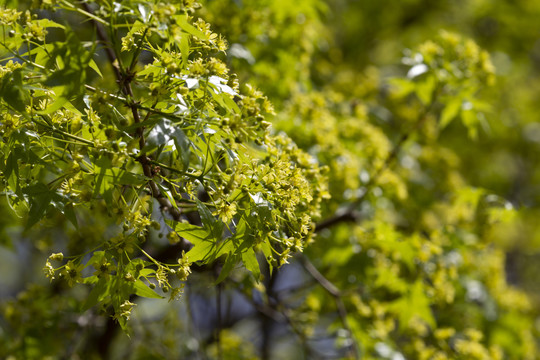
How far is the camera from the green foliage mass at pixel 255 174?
1641 mm

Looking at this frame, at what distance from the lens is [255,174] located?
5.77ft

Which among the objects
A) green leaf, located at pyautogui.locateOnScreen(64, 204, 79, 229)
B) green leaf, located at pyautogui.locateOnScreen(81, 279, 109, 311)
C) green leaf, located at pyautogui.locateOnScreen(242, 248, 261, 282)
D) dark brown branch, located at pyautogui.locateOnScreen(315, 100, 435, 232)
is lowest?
dark brown branch, located at pyautogui.locateOnScreen(315, 100, 435, 232)

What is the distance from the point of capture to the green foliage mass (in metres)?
1.64

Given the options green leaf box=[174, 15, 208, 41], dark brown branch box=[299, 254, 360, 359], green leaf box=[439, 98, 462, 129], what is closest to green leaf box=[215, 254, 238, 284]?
green leaf box=[174, 15, 208, 41]

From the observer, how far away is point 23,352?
3.27 metres

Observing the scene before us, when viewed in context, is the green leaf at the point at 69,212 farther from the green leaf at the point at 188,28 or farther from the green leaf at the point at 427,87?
the green leaf at the point at 427,87

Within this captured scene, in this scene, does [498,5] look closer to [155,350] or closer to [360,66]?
[360,66]

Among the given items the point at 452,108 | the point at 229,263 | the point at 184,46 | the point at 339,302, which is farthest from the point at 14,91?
the point at 452,108

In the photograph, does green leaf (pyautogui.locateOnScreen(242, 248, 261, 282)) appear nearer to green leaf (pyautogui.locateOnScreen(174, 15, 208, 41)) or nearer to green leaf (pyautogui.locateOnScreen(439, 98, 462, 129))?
green leaf (pyautogui.locateOnScreen(174, 15, 208, 41))

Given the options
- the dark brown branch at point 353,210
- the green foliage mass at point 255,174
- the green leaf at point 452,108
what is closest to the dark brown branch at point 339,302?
the green foliage mass at point 255,174

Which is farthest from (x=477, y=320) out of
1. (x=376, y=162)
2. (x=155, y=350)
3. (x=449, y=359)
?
(x=155, y=350)

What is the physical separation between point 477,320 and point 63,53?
4.46 m

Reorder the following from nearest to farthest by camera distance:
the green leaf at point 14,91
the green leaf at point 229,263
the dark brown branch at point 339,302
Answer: the green leaf at point 14,91
the green leaf at point 229,263
the dark brown branch at point 339,302

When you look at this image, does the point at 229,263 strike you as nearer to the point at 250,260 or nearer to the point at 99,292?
the point at 250,260
